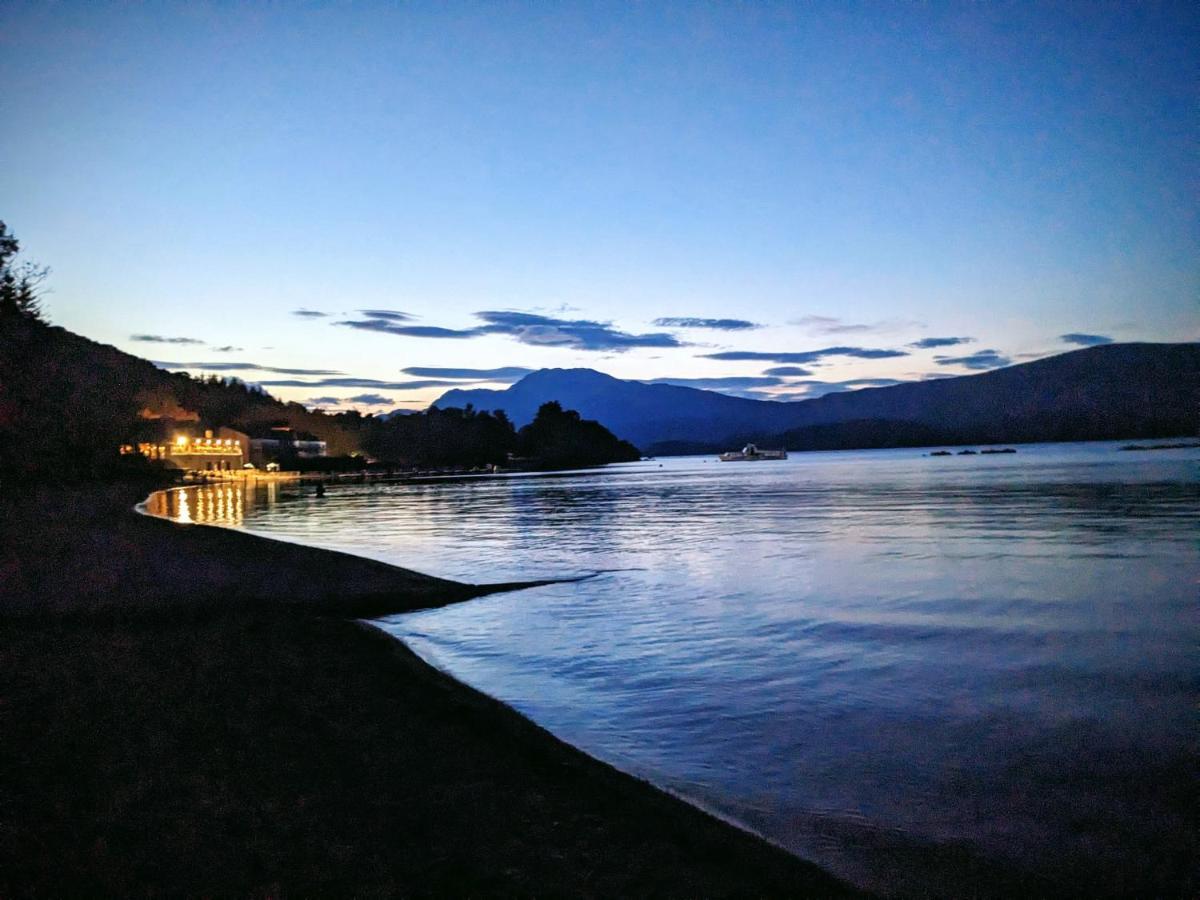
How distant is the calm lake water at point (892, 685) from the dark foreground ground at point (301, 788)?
3.00 ft

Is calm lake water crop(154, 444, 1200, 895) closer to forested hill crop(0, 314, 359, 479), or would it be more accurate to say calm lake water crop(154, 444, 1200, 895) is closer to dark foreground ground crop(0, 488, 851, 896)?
dark foreground ground crop(0, 488, 851, 896)

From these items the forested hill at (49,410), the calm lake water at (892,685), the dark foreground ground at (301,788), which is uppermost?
the forested hill at (49,410)

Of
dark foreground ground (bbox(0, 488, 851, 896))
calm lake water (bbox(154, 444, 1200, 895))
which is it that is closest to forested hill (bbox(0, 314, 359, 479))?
calm lake water (bbox(154, 444, 1200, 895))

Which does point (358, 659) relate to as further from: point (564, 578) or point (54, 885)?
point (564, 578)

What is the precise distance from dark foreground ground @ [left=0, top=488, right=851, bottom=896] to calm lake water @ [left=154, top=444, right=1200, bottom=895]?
3.00 feet

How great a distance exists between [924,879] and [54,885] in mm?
5507

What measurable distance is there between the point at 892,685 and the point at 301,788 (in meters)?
7.47

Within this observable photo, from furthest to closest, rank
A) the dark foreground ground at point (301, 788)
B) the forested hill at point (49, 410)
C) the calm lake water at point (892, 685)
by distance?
the forested hill at point (49, 410) → the calm lake water at point (892, 685) → the dark foreground ground at point (301, 788)

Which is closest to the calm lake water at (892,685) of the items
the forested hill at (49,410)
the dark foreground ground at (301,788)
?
the dark foreground ground at (301,788)

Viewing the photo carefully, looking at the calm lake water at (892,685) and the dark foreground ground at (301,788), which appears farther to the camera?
the calm lake water at (892,685)

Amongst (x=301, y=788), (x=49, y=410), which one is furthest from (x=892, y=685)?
(x=49, y=410)

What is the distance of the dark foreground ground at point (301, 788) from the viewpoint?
5.14 m

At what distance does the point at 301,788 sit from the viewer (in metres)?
6.43

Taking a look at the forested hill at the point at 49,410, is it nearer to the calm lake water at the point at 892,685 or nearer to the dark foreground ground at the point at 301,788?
the calm lake water at the point at 892,685
